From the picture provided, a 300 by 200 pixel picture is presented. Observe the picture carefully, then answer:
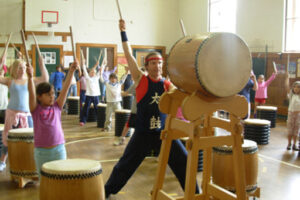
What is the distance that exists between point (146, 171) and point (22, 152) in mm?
1675

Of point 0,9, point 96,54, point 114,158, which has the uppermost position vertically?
point 0,9

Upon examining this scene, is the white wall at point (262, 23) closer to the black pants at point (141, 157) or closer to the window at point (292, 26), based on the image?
the window at point (292, 26)

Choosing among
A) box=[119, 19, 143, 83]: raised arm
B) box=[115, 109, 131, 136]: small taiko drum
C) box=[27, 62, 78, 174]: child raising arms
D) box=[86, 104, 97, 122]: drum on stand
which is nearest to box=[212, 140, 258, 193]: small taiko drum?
box=[119, 19, 143, 83]: raised arm

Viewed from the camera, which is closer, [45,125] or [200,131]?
[200,131]

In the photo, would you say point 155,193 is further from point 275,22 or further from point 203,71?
point 275,22

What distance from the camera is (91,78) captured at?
8938 mm

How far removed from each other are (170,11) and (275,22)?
6.22 m

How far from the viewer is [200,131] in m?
2.36

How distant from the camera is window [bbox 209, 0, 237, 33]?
13.1 m

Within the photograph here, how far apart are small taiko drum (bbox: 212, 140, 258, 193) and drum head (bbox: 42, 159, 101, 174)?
53.9 inches

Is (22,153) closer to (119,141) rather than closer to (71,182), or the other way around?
(71,182)

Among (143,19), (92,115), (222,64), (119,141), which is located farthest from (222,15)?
(222,64)

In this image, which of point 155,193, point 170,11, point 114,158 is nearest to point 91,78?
point 114,158

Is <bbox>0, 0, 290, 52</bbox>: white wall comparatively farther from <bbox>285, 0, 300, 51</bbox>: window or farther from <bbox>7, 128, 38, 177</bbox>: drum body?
<bbox>7, 128, 38, 177</bbox>: drum body
